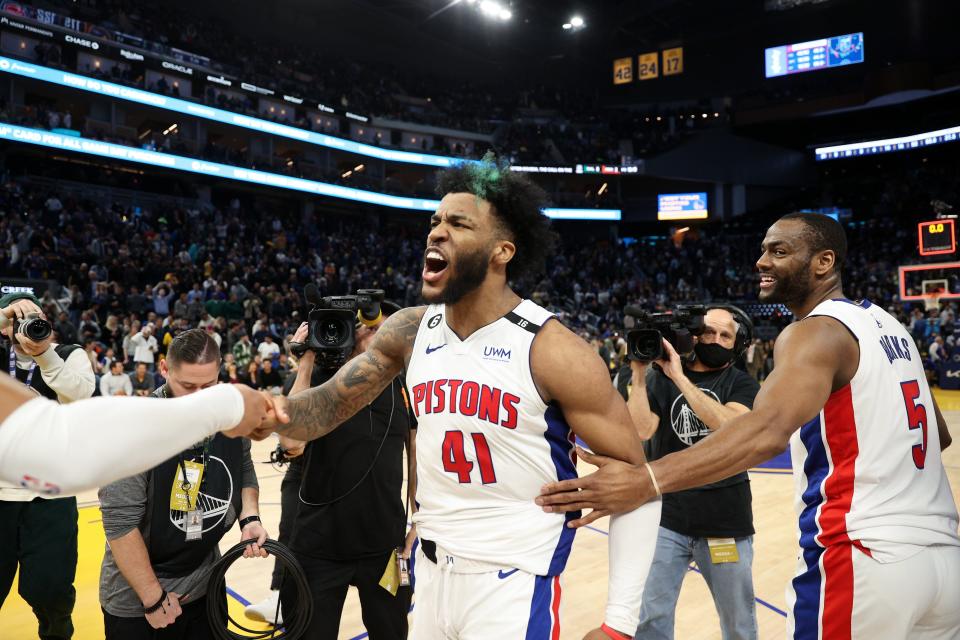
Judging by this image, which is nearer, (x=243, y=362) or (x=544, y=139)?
(x=243, y=362)

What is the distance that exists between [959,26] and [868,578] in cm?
3572

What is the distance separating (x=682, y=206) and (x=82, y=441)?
122 feet

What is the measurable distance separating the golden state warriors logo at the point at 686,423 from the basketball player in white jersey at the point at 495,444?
5.12 ft

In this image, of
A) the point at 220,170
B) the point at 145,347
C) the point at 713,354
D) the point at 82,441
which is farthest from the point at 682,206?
the point at 82,441

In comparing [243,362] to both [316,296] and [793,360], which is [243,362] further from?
[793,360]

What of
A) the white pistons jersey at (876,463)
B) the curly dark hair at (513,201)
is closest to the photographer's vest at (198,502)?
the curly dark hair at (513,201)

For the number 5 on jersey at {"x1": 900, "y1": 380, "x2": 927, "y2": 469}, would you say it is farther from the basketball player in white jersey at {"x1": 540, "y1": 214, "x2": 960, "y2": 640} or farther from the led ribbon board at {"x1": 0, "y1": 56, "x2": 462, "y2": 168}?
the led ribbon board at {"x1": 0, "y1": 56, "x2": 462, "y2": 168}

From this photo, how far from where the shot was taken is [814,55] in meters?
32.2

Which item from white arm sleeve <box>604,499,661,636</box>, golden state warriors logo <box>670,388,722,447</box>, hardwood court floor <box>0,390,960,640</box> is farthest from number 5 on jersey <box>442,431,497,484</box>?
hardwood court floor <box>0,390,960,640</box>

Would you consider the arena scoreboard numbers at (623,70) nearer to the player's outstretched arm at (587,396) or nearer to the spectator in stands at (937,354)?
the spectator in stands at (937,354)

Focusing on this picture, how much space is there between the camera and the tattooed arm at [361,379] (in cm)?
261

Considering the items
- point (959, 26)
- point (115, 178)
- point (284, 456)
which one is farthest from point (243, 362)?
point (959, 26)

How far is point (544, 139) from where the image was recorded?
122 ft

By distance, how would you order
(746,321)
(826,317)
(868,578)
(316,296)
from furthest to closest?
(746,321)
(316,296)
(826,317)
(868,578)
